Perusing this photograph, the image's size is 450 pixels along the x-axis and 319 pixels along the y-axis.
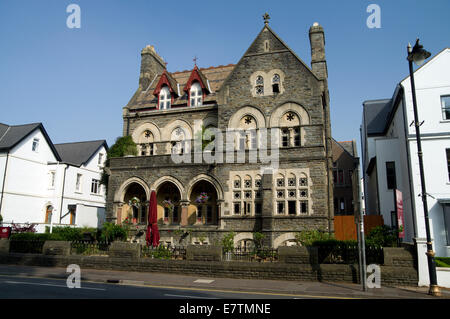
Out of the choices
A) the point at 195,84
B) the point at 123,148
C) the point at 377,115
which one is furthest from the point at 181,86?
the point at 377,115

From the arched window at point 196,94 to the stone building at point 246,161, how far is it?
9cm

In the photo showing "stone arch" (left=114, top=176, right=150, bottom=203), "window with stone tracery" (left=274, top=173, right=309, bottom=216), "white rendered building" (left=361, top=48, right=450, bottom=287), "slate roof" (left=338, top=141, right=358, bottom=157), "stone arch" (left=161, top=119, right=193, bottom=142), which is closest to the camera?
"white rendered building" (left=361, top=48, right=450, bottom=287)

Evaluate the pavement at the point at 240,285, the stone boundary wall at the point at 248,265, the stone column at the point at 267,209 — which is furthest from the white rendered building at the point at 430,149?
the stone column at the point at 267,209

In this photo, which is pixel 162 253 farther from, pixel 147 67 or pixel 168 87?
pixel 147 67

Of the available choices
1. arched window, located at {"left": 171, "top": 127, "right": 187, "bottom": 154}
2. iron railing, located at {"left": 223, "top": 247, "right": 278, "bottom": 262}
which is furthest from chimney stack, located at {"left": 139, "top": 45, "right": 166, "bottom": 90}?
iron railing, located at {"left": 223, "top": 247, "right": 278, "bottom": 262}

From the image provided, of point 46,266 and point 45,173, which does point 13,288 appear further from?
point 45,173

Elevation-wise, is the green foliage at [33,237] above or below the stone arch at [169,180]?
below

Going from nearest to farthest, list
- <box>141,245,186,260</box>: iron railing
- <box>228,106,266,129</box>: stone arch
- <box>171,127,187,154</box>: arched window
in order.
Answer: <box>141,245,186,260</box>: iron railing
<box>228,106,266,129</box>: stone arch
<box>171,127,187,154</box>: arched window

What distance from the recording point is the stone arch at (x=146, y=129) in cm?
2998

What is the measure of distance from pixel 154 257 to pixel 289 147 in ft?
38.6

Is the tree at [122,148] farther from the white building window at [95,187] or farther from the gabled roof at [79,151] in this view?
the white building window at [95,187]

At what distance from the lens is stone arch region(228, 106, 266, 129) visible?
25500 mm

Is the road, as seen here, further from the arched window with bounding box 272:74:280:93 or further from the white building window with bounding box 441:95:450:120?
the arched window with bounding box 272:74:280:93

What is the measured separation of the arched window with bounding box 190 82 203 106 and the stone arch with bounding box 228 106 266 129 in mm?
4928
